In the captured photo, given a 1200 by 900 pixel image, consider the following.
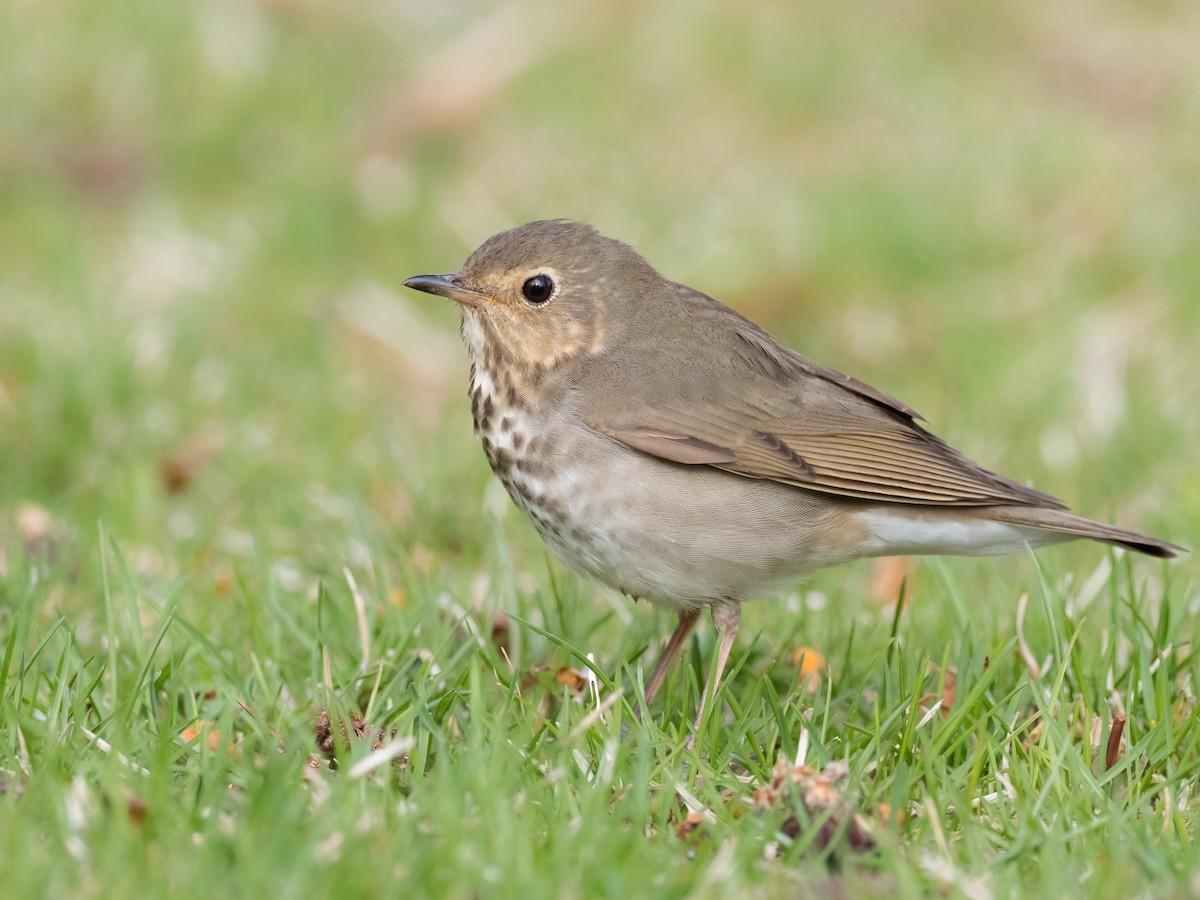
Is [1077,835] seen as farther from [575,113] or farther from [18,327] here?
[575,113]

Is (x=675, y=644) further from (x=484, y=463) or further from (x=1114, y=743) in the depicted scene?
(x=484, y=463)

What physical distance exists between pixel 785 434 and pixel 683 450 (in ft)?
1.12

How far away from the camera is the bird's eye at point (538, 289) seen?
189 inches

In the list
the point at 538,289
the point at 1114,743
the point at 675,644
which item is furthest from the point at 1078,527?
the point at 538,289

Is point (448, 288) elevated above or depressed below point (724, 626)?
above

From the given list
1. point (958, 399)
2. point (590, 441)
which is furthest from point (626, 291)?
point (958, 399)

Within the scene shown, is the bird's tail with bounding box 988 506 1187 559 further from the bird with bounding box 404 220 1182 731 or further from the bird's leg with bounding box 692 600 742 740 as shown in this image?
the bird's leg with bounding box 692 600 742 740

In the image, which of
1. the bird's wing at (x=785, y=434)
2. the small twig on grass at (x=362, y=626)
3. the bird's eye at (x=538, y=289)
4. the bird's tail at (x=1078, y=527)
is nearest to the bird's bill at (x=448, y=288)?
the bird's eye at (x=538, y=289)

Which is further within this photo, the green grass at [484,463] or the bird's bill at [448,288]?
the bird's bill at [448,288]

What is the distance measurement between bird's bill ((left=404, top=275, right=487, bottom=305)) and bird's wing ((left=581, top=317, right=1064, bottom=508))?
1.68 feet

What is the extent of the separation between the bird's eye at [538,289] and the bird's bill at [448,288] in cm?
12

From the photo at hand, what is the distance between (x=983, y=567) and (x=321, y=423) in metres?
2.73

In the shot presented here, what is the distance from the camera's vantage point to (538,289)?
189 inches

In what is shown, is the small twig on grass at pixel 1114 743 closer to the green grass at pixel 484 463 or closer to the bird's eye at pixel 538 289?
the green grass at pixel 484 463
